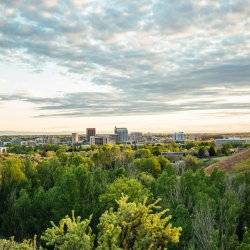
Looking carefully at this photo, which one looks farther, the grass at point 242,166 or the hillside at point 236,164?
the hillside at point 236,164

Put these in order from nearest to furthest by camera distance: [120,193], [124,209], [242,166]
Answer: [124,209] → [120,193] → [242,166]

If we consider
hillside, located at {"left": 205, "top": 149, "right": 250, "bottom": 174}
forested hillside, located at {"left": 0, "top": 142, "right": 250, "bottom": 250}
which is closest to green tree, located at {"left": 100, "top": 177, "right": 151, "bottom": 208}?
forested hillside, located at {"left": 0, "top": 142, "right": 250, "bottom": 250}

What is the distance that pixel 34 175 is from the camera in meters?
87.2

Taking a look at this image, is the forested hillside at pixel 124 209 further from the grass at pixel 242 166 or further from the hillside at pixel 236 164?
the hillside at pixel 236 164

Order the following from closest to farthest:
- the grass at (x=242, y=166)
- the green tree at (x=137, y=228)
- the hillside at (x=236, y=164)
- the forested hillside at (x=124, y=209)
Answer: the green tree at (x=137, y=228) < the forested hillside at (x=124, y=209) < the grass at (x=242, y=166) < the hillside at (x=236, y=164)

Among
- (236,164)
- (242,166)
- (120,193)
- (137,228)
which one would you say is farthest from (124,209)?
(236,164)

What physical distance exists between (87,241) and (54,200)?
125 ft

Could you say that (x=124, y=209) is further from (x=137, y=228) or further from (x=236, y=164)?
(x=236, y=164)

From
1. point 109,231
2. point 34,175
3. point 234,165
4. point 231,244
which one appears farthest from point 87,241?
point 234,165

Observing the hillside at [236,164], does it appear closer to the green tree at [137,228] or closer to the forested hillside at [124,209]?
the forested hillside at [124,209]

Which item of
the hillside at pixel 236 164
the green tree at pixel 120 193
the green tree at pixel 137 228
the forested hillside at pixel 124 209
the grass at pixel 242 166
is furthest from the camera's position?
the hillside at pixel 236 164

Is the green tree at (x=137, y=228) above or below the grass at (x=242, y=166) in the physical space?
above

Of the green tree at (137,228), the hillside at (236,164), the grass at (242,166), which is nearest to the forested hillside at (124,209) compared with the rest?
the green tree at (137,228)

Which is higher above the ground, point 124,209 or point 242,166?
point 124,209
